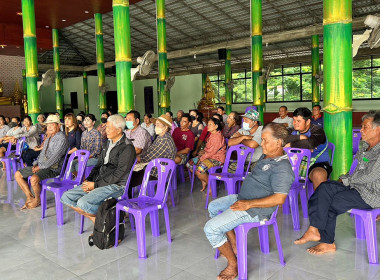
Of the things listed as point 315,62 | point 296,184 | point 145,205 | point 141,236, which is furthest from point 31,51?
point 315,62

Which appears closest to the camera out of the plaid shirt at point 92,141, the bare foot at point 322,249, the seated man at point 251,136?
the bare foot at point 322,249

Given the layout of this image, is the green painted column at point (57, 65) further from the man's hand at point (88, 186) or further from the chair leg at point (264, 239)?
the chair leg at point (264, 239)

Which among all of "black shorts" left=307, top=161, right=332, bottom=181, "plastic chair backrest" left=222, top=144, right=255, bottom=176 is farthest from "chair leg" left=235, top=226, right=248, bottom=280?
"plastic chair backrest" left=222, top=144, right=255, bottom=176

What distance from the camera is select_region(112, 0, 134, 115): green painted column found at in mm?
5352

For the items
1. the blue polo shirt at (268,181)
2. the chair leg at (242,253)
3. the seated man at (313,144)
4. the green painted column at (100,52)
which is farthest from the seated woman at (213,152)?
the green painted column at (100,52)

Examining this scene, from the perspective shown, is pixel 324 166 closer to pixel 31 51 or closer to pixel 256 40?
pixel 256 40

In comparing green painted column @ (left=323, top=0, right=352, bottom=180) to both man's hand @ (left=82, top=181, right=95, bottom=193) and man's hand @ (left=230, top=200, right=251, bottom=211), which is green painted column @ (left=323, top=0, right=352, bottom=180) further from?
man's hand @ (left=82, top=181, right=95, bottom=193)

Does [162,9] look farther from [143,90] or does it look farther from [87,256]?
[143,90]

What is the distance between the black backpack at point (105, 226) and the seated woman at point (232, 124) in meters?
3.05

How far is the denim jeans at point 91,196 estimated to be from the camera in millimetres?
3102

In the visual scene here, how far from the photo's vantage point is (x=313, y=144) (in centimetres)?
362

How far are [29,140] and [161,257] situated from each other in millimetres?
4353

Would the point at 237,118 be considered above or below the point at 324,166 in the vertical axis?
above

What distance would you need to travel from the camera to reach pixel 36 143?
6.20 m
